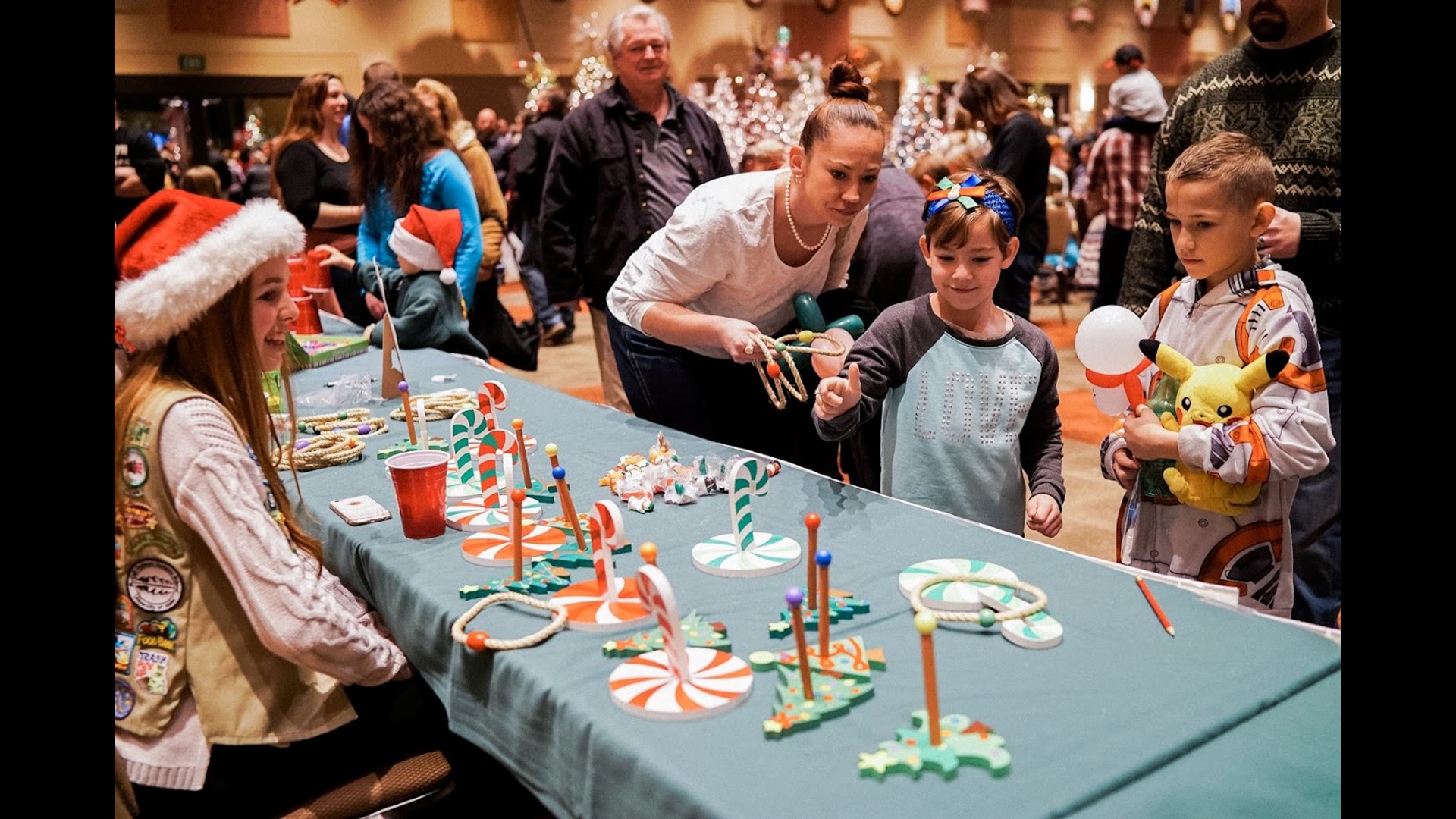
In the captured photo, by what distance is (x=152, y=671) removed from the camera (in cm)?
143

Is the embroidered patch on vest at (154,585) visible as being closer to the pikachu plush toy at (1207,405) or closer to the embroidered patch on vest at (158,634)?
the embroidered patch on vest at (158,634)

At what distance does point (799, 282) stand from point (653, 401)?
45cm

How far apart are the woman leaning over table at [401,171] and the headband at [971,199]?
2.08 m

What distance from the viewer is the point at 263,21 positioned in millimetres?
10984

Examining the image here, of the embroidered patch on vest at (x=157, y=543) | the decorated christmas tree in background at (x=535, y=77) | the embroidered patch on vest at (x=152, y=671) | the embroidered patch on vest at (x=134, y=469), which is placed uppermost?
the decorated christmas tree in background at (x=535, y=77)

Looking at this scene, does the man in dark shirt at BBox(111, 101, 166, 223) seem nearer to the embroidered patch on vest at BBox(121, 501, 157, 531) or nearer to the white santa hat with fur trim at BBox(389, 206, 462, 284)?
the white santa hat with fur trim at BBox(389, 206, 462, 284)

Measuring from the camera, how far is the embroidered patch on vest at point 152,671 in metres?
1.42

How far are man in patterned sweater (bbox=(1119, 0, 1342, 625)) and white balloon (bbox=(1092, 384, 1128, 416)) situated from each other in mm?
423

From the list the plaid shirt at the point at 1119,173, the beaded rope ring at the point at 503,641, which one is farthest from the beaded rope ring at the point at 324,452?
the plaid shirt at the point at 1119,173

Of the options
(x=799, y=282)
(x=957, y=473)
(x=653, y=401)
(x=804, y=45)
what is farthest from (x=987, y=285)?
(x=804, y=45)

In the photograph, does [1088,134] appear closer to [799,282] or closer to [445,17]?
[445,17]

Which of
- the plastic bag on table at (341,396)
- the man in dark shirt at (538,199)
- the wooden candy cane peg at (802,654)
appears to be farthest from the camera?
the man in dark shirt at (538,199)

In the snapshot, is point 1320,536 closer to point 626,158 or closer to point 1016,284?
point 1016,284

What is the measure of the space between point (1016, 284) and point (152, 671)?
342cm
